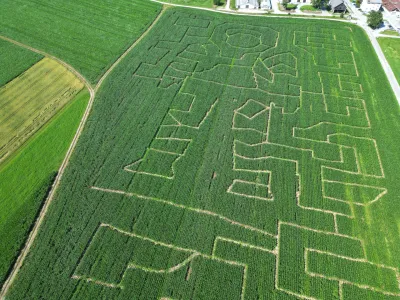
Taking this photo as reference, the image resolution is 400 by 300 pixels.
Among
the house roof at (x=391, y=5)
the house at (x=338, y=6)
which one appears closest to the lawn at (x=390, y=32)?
the house roof at (x=391, y=5)

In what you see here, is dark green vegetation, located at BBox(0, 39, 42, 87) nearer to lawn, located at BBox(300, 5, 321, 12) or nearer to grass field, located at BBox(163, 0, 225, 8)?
grass field, located at BBox(163, 0, 225, 8)

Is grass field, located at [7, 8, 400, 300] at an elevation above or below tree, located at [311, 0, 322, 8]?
below

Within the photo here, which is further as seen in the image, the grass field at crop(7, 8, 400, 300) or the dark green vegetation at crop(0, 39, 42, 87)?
the dark green vegetation at crop(0, 39, 42, 87)

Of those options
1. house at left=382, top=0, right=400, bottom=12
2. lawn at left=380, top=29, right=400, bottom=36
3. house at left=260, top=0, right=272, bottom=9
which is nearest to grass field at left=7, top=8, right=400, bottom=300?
lawn at left=380, top=29, right=400, bottom=36

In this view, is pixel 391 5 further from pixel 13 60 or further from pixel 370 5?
pixel 13 60

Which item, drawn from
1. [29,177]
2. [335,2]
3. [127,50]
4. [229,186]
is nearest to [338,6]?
[335,2]

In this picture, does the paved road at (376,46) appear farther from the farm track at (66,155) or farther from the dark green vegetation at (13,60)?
the dark green vegetation at (13,60)

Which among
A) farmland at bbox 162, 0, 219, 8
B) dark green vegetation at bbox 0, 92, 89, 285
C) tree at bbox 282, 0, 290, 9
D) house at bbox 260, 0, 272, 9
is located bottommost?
dark green vegetation at bbox 0, 92, 89, 285
